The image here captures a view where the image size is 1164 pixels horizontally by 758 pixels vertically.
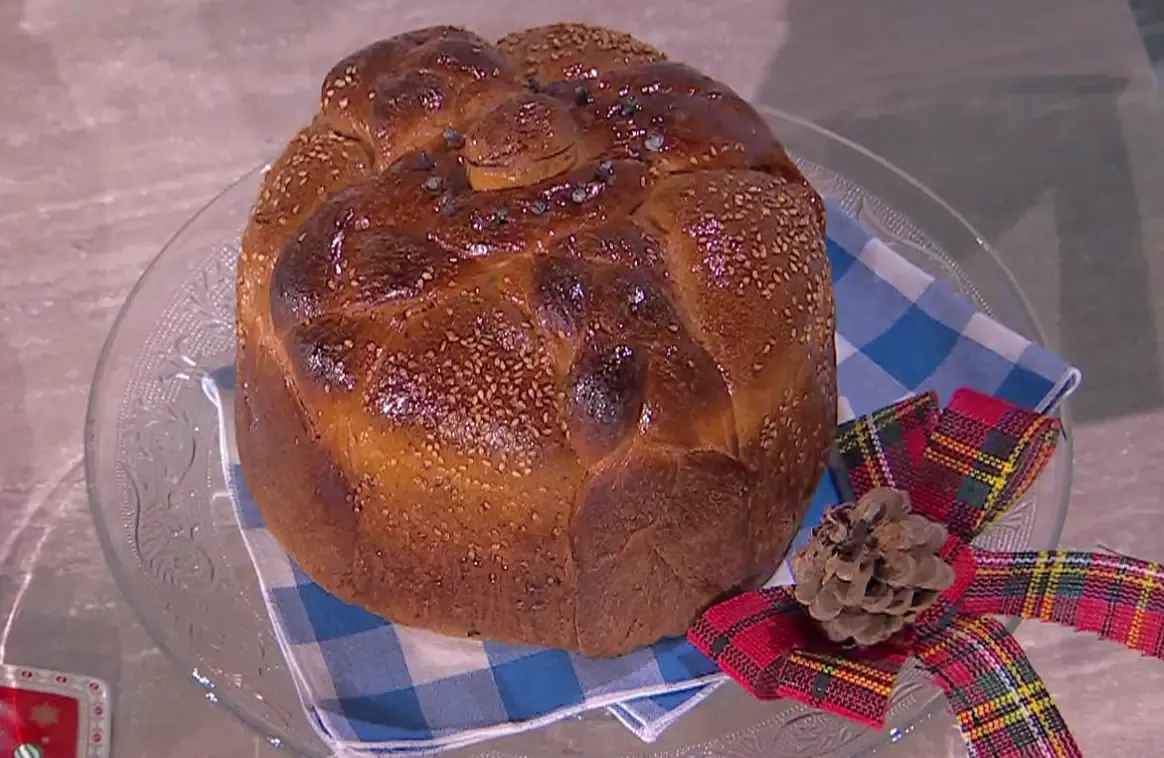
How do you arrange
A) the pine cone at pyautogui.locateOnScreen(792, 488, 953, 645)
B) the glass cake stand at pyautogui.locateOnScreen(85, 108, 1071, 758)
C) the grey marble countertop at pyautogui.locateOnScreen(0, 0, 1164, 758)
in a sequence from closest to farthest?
the pine cone at pyautogui.locateOnScreen(792, 488, 953, 645)
the glass cake stand at pyautogui.locateOnScreen(85, 108, 1071, 758)
the grey marble countertop at pyautogui.locateOnScreen(0, 0, 1164, 758)

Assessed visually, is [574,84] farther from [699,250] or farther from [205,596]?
[205,596]

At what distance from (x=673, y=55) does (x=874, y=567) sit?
1.02m

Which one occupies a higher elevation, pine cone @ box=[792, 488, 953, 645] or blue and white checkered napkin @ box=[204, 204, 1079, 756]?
pine cone @ box=[792, 488, 953, 645]

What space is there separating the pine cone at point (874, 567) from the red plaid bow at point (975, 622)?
0.03 m

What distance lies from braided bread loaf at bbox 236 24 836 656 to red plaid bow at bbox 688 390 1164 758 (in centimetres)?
9

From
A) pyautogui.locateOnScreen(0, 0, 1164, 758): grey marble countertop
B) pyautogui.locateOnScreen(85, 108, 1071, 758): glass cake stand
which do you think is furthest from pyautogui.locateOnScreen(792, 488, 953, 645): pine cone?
pyautogui.locateOnScreen(0, 0, 1164, 758): grey marble countertop

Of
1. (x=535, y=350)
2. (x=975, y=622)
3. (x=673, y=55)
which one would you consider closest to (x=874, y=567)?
A: (x=975, y=622)

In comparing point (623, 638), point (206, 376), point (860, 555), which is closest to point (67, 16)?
point (206, 376)

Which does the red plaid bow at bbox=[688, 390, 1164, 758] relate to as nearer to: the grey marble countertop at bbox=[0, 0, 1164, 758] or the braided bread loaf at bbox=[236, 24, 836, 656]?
the braided bread loaf at bbox=[236, 24, 836, 656]

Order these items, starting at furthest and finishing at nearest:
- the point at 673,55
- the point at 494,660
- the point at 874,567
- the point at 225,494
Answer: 1. the point at 673,55
2. the point at 225,494
3. the point at 494,660
4. the point at 874,567

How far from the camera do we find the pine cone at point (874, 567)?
78 centimetres

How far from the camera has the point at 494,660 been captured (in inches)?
38.7

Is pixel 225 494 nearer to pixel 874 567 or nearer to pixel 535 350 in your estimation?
pixel 535 350

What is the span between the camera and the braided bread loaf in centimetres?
84
